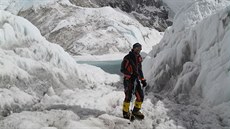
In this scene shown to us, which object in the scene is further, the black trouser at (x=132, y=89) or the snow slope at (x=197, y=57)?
the snow slope at (x=197, y=57)

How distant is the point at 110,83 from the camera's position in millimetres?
18641

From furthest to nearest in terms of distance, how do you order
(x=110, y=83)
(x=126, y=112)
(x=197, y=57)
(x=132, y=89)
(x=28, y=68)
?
(x=110, y=83) → (x=28, y=68) → (x=197, y=57) → (x=132, y=89) → (x=126, y=112)

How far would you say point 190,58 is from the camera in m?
14.8

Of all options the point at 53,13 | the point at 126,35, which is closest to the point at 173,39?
the point at 126,35

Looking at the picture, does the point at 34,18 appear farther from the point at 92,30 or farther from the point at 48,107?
the point at 48,107

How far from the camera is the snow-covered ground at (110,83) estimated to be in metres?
9.87

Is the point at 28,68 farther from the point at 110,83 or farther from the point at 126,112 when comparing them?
the point at 110,83

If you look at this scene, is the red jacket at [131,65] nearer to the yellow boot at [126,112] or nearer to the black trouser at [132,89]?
the black trouser at [132,89]

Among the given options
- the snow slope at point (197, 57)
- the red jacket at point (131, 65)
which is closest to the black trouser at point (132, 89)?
the red jacket at point (131, 65)

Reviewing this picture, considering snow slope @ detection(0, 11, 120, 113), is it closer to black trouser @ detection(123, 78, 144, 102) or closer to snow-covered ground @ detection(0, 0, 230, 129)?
snow-covered ground @ detection(0, 0, 230, 129)

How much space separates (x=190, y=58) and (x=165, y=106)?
3452 millimetres

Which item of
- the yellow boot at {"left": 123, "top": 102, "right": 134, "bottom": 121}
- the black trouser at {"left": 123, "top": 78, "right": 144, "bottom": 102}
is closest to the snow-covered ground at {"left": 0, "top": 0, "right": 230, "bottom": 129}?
the yellow boot at {"left": 123, "top": 102, "right": 134, "bottom": 121}

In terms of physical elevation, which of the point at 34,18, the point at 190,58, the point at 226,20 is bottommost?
the point at 34,18

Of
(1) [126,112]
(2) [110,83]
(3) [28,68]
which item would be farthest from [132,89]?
(2) [110,83]
